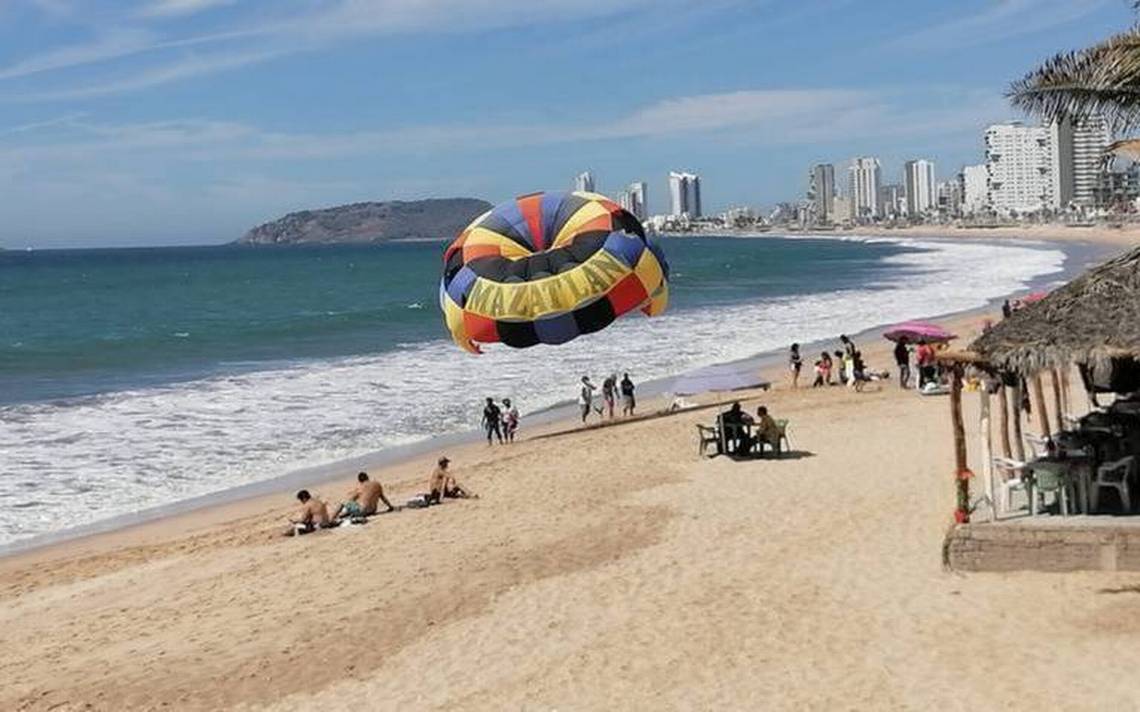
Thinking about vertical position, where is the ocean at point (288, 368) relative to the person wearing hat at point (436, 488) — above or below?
below

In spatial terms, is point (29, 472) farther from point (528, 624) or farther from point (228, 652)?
point (528, 624)

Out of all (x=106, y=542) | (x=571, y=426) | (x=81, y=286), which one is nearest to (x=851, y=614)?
(x=106, y=542)

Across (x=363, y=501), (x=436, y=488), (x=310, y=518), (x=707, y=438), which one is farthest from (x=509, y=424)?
(x=310, y=518)

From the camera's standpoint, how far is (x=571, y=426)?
21641 mm

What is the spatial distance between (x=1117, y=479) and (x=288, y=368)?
26.4m

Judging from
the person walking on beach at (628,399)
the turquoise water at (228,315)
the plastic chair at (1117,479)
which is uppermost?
the plastic chair at (1117,479)

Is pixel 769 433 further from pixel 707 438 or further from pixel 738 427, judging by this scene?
pixel 707 438

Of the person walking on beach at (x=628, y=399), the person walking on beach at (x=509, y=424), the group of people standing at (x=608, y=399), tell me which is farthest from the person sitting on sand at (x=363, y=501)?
the person walking on beach at (x=628, y=399)

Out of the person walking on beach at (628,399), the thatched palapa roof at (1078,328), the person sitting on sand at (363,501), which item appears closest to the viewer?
the thatched palapa roof at (1078,328)

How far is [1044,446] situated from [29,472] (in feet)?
48.5

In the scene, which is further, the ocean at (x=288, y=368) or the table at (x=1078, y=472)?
the ocean at (x=288, y=368)

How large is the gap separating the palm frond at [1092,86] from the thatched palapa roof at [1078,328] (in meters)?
1.23

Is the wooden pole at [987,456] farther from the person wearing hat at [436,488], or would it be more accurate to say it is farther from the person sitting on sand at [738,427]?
the person wearing hat at [436,488]

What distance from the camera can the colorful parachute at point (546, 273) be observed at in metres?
19.1
